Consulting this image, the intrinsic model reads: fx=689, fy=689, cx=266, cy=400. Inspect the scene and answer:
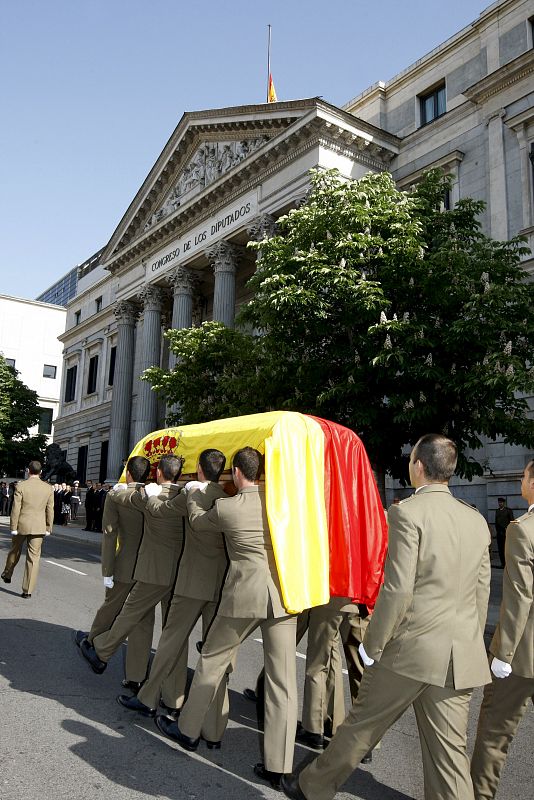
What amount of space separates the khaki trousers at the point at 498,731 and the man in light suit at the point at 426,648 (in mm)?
419

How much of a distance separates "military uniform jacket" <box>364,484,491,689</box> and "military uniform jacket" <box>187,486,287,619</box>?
3.63 ft

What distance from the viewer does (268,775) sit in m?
4.25

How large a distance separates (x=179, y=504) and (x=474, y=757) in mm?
2706

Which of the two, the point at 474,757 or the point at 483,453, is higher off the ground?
the point at 483,453

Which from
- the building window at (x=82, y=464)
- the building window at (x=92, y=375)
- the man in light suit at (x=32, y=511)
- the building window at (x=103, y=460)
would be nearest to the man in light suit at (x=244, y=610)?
the man in light suit at (x=32, y=511)

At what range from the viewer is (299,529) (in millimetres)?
5066

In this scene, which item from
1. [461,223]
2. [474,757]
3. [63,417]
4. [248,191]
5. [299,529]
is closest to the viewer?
[474,757]

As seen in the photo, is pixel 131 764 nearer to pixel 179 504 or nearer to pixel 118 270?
pixel 179 504

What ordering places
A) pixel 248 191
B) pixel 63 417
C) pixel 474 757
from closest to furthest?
pixel 474 757 < pixel 248 191 < pixel 63 417

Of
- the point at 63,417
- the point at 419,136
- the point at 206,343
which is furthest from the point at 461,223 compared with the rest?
the point at 63,417

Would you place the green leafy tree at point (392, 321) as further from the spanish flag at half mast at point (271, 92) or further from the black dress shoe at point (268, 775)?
the spanish flag at half mast at point (271, 92)

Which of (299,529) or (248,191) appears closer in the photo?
(299,529)

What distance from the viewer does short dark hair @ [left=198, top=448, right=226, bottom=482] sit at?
5.38 metres

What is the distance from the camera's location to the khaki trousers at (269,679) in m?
4.23
